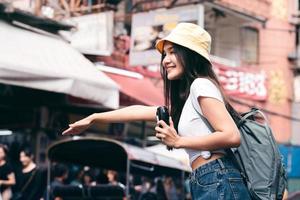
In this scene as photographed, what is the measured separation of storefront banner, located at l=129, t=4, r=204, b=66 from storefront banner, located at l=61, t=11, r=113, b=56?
0.59 metres

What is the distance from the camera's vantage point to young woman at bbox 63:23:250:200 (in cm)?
316

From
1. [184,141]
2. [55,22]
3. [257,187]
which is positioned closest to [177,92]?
[184,141]

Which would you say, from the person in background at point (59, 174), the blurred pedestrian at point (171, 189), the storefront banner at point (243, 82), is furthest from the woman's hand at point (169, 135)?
the storefront banner at point (243, 82)

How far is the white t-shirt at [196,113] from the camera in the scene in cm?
325

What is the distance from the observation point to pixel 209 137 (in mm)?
3137

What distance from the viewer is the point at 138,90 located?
579 inches

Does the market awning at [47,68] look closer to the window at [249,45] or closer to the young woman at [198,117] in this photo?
the young woman at [198,117]

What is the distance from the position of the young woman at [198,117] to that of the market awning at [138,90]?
404 inches

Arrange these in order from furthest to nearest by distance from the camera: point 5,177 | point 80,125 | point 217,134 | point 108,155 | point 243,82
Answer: point 243,82, point 108,155, point 5,177, point 80,125, point 217,134

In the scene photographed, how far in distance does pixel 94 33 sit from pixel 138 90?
1.43 metres

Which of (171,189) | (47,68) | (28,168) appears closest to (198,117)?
(28,168)

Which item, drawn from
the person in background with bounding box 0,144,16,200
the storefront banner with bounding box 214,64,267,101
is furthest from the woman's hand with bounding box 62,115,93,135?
the storefront banner with bounding box 214,64,267,101

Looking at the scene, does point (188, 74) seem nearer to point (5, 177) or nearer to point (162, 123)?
point (162, 123)

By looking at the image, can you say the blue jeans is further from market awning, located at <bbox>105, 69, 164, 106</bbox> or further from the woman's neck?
market awning, located at <bbox>105, 69, 164, 106</bbox>
